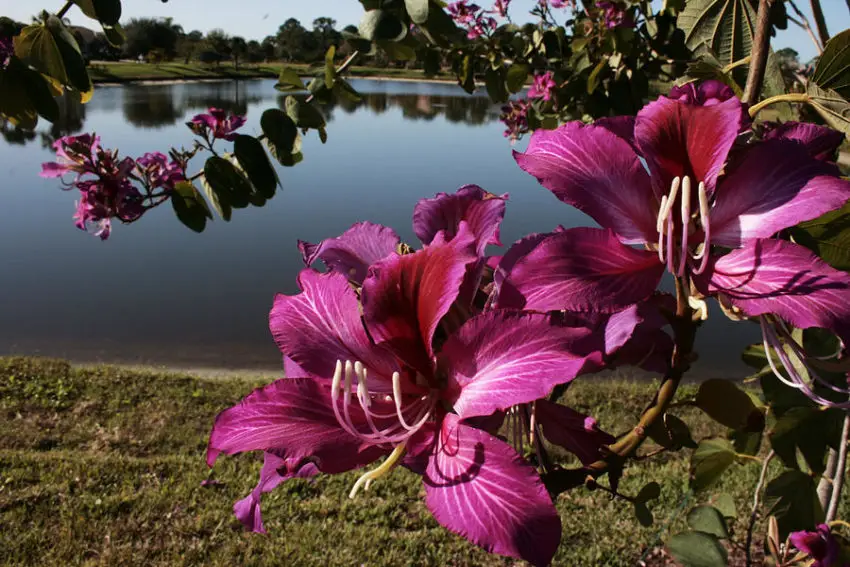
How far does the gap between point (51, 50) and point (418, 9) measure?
83 centimetres

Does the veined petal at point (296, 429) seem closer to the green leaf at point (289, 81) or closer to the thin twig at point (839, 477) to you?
the thin twig at point (839, 477)

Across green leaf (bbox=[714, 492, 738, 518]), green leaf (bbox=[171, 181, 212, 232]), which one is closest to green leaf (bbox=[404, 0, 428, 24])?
green leaf (bbox=[171, 181, 212, 232])

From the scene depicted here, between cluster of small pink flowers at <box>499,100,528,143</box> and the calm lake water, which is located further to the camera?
the calm lake water

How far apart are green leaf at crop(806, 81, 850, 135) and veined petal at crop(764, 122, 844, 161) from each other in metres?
0.19

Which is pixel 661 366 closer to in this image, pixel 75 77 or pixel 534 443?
pixel 534 443

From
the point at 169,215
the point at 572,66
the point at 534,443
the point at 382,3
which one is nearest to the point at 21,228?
the point at 169,215

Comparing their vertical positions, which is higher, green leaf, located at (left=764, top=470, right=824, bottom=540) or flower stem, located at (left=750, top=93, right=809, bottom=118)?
flower stem, located at (left=750, top=93, right=809, bottom=118)

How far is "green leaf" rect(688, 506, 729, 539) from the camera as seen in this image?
1.46 m

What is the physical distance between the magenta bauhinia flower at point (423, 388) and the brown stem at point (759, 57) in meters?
0.36

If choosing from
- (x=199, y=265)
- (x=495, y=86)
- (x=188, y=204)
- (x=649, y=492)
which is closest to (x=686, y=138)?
(x=649, y=492)

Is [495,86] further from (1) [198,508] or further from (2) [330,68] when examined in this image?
(1) [198,508]

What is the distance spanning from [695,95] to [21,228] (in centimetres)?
1612

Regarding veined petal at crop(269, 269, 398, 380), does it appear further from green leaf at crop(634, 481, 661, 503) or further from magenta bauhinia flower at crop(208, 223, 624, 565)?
green leaf at crop(634, 481, 661, 503)

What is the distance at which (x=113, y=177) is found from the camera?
2.18 m
